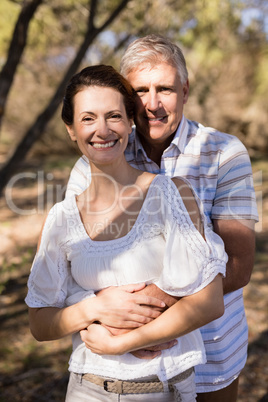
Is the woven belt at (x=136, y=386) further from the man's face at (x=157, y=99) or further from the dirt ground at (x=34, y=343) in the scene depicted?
the dirt ground at (x=34, y=343)

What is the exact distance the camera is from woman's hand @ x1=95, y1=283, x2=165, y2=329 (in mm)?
1663

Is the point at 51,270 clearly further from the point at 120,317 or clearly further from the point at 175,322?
the point at 175,322

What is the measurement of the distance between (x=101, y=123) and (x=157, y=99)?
426 mm

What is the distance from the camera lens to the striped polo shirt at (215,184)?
208 centimetres

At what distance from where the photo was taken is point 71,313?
1.74m

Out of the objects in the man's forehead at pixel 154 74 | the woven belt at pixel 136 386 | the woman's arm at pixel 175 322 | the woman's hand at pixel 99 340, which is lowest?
the woven belt at pixel 136 386

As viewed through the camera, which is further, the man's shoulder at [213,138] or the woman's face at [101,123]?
the man's shoulder at [213,138]

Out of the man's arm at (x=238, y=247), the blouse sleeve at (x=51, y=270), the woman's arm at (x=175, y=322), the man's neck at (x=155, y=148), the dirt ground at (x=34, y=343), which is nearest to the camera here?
the woman's arm at (x=175, y=322)

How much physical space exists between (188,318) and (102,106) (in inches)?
35.6

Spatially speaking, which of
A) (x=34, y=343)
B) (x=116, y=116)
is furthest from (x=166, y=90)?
(x=34, y=343)

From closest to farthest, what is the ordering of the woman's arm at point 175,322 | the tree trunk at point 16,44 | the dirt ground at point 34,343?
1. the woman's arm at point 175,322
2. the tree trunk at point 16,44
3. the dirt ground at point 34,343

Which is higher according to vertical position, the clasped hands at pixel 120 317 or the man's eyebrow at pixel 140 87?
the man's eyebrow at pixel 140 87

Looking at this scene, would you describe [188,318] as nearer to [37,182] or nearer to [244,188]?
[244,188]

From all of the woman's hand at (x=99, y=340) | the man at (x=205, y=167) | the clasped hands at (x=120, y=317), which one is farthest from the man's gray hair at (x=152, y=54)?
the woman's hand at (x=99, y=340)
